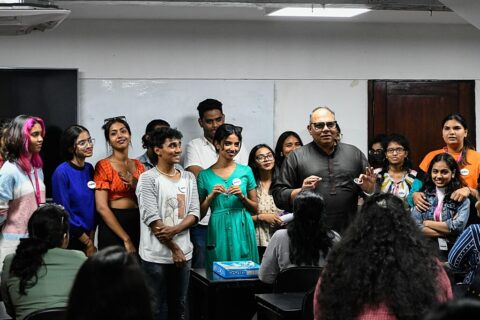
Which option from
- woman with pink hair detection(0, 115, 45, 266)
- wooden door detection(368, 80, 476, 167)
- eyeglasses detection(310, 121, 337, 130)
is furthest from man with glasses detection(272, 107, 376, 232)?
wooden door detection(368, 80, 476, 167)

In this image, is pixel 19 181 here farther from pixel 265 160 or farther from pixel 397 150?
pixel 397 150

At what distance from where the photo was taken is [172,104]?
7.43 metres

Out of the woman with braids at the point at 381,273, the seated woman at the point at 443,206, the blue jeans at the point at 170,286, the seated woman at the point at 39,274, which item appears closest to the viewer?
the woman with braids at the point at 381,273

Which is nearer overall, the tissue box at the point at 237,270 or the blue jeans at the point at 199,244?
the tissue box at the point at 237,270

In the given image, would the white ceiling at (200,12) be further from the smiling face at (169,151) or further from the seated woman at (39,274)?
the seated woman at (39,274)

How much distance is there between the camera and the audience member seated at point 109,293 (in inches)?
75.7

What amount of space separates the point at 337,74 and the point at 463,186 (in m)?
2.39

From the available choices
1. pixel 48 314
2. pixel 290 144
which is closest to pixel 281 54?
pixel 290 144

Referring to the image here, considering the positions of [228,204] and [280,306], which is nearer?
[280,306]

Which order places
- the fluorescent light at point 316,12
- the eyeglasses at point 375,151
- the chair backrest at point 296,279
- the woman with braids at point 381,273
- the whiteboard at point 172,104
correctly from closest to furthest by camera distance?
the woman with braids at point 381,273
the chair backrest at point 296,279
the fluorescent light at point 316,12
the eyeglasses at point 375,151
the whiteboard at point 172,104

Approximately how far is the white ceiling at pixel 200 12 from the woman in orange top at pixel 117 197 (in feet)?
4.08

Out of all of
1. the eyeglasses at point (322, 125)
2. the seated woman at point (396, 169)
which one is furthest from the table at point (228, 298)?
the seated woman at point (396, 169)

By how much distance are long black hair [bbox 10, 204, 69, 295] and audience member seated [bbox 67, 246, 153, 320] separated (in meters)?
1.67

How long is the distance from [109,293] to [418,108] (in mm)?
6375
